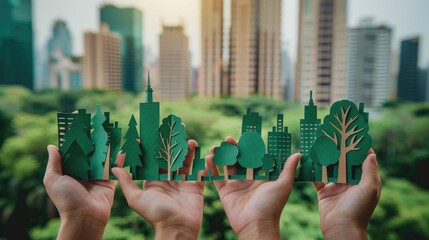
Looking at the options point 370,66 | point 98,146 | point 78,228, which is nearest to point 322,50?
point 370,66

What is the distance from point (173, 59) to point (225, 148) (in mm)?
2344

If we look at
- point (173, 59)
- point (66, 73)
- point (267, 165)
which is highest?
point (173, 59)

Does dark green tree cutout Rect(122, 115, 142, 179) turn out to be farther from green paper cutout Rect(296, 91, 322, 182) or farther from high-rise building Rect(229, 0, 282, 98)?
high-rise building Rect(229, 0, 282, 98)

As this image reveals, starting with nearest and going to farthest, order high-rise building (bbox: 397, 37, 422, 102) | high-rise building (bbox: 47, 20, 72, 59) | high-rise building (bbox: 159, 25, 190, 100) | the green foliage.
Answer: the green foliage → high-rise building (bbox: 397, 37, 422, 102) → high-rise building (bbox: 159, 25, 190, 100) → high-rise building (bbox: 47, 20, 72, 59)

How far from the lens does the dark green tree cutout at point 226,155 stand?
2.22ft

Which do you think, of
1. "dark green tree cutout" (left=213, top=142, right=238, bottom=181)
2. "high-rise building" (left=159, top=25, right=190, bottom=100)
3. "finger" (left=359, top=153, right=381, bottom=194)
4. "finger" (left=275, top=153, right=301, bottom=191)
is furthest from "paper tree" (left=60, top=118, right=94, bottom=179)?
"high-rise building" (left=159, top=25, right=190, bottom=100)

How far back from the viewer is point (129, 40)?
2.97 meters

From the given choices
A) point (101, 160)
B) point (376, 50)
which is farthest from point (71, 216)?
point (376, 50)

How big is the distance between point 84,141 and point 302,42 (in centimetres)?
264

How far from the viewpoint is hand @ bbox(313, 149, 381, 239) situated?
1.99ft

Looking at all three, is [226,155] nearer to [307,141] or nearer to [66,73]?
[307,141]

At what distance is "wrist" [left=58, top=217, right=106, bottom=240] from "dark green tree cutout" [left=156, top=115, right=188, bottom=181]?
5.9 inches

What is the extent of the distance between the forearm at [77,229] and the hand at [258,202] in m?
0.23

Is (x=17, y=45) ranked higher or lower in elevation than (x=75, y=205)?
higher
